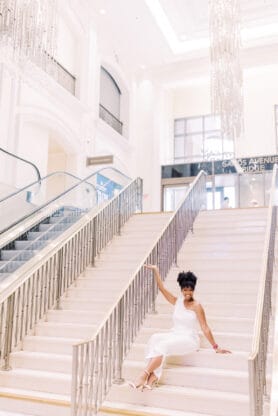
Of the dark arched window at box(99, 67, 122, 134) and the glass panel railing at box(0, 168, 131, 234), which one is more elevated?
the dark arched window at box(99, 67, 122, 134)

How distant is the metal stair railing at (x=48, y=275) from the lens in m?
4.95

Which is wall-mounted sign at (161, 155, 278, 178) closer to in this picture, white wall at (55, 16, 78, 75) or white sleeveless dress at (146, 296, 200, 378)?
white wall at (55, 16, 78, 75)

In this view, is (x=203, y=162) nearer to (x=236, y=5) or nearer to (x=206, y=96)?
(x=206, y=96)

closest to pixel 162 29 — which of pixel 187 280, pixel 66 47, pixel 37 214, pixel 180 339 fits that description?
pixel 66 47

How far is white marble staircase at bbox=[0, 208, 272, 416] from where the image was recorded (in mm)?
4004

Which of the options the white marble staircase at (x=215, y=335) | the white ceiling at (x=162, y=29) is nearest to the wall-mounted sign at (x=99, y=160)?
the white ceiling at (x=162, y=29)

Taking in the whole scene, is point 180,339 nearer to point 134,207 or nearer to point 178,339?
point 178,339

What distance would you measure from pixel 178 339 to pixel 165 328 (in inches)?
33.4

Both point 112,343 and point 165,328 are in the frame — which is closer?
point 112,343

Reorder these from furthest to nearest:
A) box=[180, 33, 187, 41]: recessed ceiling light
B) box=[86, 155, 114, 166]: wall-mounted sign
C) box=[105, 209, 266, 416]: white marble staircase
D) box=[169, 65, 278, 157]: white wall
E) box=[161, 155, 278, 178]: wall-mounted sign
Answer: box=[169, 65, 278, 157]: white wall < box=[180, 33, 187, 41]: recessed ceiling light < box=[161, 155, 278, 178]: wall-mounted sign < box=[86, 155, 114, 166]: wall-mounted sign < box=[105, 209, 266, 416]: white marble staircase

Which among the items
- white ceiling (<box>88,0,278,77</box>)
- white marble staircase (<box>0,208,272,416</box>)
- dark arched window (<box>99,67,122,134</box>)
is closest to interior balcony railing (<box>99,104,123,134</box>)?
dark arched window (<box>99,67,122,134</box>)

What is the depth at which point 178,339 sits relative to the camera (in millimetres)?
4348

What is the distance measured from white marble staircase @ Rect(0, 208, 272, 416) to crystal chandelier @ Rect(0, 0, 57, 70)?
10.8 ft

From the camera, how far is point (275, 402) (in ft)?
10.9
